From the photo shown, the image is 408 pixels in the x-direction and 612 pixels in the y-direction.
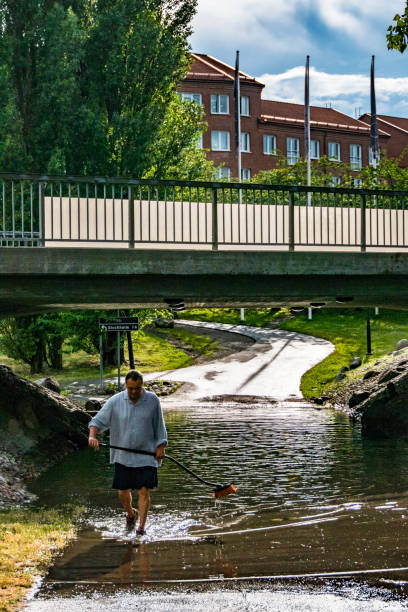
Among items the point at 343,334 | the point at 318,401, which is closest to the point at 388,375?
the point at 318,401

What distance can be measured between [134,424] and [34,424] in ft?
25.9

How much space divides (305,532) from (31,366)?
32249mm

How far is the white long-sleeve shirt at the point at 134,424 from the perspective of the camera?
10008 millimetres

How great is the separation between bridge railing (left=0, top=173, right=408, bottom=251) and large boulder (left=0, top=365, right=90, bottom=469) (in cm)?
292

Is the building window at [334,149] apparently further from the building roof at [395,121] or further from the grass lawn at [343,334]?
the grass lawn at [343,334]

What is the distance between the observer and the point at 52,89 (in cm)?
3173

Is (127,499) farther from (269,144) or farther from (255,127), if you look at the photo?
(269,144)

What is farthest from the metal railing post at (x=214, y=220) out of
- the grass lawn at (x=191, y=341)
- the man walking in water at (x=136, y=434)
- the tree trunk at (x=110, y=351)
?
the grass lawn at (x=191, y=341)

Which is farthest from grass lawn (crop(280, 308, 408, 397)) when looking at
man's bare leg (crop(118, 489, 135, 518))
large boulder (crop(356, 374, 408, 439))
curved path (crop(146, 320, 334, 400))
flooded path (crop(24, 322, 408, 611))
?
man's bare leg (crop(118, 489, 135, 518))

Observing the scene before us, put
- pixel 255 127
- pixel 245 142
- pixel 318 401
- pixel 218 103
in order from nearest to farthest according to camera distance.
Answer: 1. pixel 318 401
2. pixel 218 103
3. pixel 245 142
4. pixel 255 127

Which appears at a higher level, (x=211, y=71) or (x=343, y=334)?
(x=211, y=71)

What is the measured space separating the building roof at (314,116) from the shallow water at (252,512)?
178ft

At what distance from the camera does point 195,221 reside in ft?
56.9

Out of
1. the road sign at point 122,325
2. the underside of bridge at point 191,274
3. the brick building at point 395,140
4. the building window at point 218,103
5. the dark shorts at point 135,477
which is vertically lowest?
the dark shorts at point 135,477
